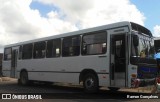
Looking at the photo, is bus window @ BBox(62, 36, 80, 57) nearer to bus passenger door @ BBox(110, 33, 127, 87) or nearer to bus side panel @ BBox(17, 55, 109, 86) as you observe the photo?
bus side panel @ BBox(17, 55, 109, 86)

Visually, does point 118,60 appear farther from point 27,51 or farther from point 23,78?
point 23,78

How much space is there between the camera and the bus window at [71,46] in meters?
17.2

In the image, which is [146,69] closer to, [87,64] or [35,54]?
[87,64]

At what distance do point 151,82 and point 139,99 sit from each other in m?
1.27

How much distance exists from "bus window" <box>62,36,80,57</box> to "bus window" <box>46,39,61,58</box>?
0.57 metres

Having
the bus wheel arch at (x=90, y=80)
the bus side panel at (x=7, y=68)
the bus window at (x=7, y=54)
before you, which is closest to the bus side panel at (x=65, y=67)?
the bus wheel arch at (x=90, y=80)

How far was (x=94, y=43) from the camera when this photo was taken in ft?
52.4

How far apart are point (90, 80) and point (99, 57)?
1291 millimetres

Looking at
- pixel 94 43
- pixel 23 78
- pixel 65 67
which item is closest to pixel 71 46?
pixel 65 67

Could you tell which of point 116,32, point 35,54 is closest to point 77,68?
point 116,32

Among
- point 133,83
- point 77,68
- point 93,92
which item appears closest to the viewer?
point 133,83

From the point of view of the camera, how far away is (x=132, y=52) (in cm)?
1401

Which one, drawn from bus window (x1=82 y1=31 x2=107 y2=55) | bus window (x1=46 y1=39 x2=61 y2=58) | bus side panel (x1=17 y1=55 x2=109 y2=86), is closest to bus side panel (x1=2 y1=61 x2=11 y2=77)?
bus side panel (x1=17 y1=55 x2=109 y2=86)

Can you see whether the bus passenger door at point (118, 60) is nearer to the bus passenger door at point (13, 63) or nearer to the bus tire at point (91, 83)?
the bus tire at point (91, 83)
